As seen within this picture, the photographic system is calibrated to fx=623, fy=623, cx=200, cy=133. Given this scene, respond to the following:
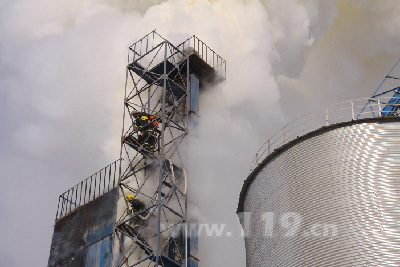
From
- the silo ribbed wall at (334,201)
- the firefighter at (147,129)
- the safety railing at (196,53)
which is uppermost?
the safety railing at (196,53)

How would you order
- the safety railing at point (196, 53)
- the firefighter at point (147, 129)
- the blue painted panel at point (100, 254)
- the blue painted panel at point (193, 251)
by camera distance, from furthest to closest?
the safety railing at point (196, 53), the firefighter at point (147, 129), the blue painted panel at point (100, 254), the blue painted panel at point (193, 251)

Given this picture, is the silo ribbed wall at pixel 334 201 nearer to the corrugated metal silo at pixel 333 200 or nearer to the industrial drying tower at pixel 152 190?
the corrugated metal silo at pixel 333 200

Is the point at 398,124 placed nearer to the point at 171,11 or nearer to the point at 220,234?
the point at 220,234

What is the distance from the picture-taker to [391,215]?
19312mm

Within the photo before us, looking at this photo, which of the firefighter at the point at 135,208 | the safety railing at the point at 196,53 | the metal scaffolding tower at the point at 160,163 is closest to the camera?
the metal scaffolding tower at the point at 160,163

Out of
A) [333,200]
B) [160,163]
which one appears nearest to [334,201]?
[333,200]

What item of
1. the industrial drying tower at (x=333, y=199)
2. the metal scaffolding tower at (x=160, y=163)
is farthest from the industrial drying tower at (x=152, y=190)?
the industrial drying tower at (x=333, y=199)

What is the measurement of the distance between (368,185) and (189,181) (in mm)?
14235

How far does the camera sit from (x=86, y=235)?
34.2m

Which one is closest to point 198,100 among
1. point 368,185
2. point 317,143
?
point 317,143

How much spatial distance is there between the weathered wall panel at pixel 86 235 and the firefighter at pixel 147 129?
355 centimetres

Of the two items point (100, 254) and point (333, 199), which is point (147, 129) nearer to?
point (100, 254)

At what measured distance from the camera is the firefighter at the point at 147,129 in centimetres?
3238

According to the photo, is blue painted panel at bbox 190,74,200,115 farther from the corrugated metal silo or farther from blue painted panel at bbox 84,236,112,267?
the corrugated metal silo
